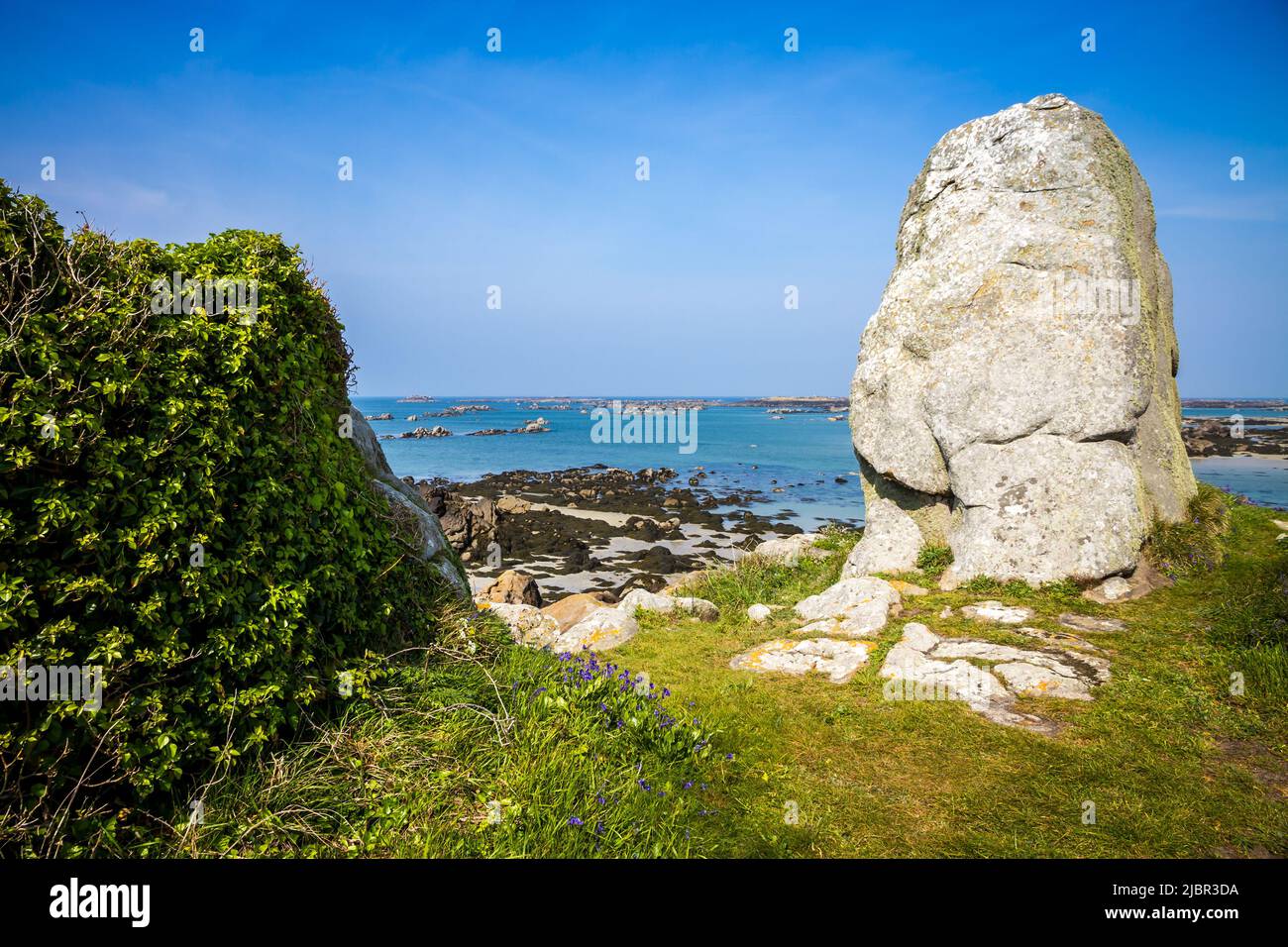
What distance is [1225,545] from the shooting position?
1094cm

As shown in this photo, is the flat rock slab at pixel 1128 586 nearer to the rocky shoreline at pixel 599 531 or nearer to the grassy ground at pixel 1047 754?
the grassy ground at pixel 1047 754

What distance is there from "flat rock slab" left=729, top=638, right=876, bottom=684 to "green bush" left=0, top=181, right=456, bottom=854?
5623mm

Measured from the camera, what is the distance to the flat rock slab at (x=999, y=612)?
9.24 meters

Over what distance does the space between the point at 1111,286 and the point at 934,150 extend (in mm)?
4620

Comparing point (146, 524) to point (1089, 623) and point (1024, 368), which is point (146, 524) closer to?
point (1089, 623)

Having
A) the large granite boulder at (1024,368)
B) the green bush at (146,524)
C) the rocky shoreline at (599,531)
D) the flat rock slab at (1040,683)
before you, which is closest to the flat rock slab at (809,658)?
the flat rock slab at (1040,683)

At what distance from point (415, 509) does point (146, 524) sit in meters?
4.32

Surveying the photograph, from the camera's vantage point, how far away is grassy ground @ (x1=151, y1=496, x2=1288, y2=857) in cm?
447

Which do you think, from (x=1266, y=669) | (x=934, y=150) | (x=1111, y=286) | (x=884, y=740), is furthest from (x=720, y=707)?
(x=934, y=150)

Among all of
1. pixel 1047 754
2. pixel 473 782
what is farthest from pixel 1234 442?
pixel 473 782

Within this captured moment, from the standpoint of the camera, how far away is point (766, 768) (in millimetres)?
6059

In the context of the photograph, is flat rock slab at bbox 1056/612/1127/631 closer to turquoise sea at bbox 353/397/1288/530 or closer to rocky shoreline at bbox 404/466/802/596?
rocky shoreline at bbox 404/466/802/596

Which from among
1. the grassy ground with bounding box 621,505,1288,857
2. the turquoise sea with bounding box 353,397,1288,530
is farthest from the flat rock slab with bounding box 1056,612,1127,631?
the turquoise sea with bounding box 353,397,1288,530
